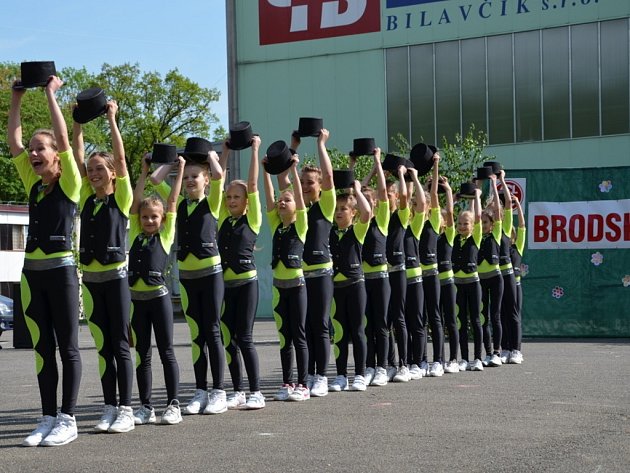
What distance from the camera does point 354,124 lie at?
40.0 m

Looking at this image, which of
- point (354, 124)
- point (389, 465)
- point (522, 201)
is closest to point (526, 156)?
point (354, 124)

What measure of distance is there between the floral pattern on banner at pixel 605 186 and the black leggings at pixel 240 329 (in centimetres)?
1210

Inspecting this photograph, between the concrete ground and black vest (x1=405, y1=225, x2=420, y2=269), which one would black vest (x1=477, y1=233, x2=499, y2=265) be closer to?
black vest (x1=405, y1=225, x2=420, y2=269)

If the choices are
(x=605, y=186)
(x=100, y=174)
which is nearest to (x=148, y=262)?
(x=100, y=174)

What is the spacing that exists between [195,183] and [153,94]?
52823mm

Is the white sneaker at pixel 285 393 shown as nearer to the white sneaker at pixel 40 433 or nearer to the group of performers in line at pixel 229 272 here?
the group of performers in line at pixel 229 272

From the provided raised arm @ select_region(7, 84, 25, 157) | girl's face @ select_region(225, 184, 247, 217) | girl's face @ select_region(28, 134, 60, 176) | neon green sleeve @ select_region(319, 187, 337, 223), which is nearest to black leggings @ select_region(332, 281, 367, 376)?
neon green sleeve @ select_region(319, 187, 337, 223)

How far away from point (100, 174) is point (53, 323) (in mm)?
1153

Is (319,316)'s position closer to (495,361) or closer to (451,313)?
(451,313)

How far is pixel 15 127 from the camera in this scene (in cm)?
752

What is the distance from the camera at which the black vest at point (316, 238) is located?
10.4 metres

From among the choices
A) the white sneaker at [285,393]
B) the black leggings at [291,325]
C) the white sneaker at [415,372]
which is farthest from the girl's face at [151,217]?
the white sneaker at [415,372]

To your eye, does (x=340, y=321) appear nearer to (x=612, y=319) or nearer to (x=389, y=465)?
(x=389, y=465)

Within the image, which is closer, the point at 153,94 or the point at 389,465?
the point at 389,465
